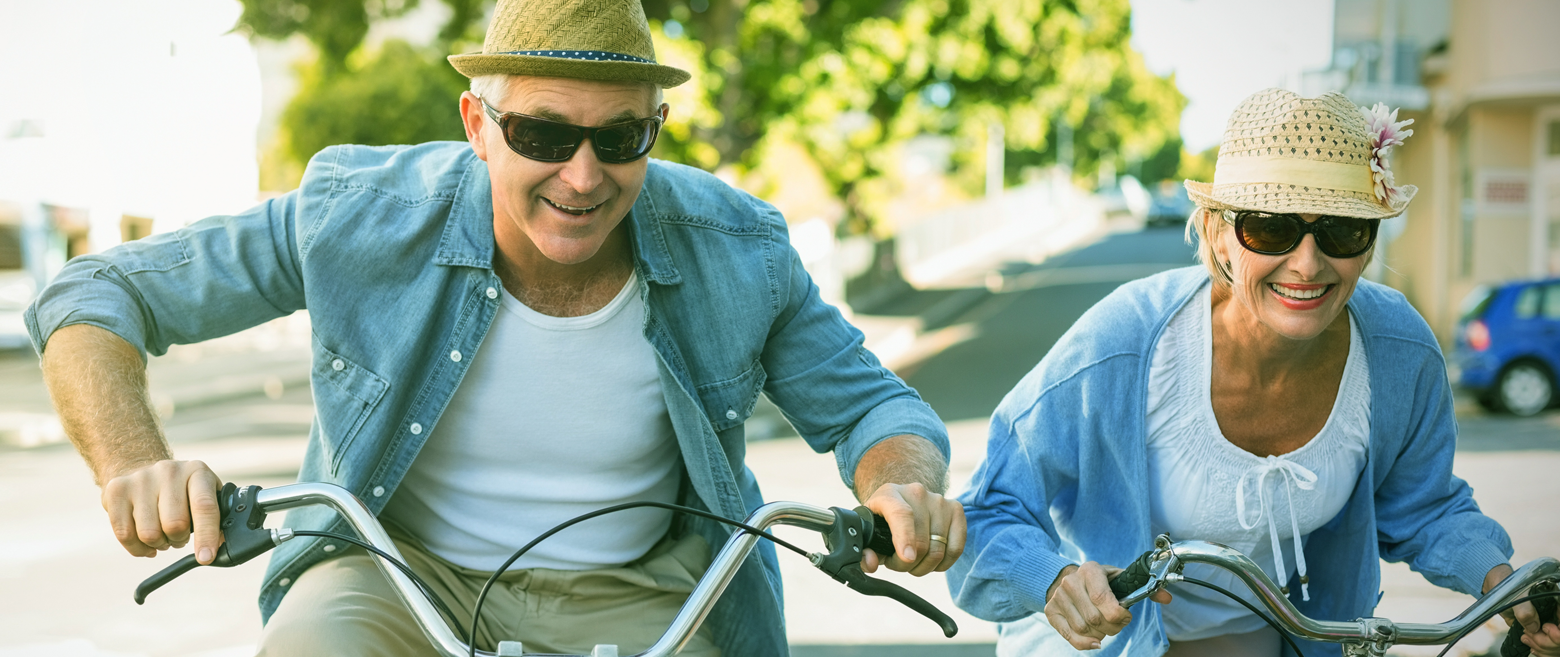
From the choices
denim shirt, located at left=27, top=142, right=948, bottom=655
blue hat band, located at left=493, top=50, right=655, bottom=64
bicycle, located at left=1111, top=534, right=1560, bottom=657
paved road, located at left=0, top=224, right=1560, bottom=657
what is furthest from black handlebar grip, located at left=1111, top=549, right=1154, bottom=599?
paved road, located at left=0, top=224, right=1560, bottom=657

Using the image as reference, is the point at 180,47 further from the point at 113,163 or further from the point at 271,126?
the point at 271,126

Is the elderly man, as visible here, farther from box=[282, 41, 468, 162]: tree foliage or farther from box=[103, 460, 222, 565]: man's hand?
box=[282, 41, 468, 162]: tree foliage

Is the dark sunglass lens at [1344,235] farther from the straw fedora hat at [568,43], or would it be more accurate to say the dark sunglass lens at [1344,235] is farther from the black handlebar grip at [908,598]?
the straw fedora hat at [568,43]

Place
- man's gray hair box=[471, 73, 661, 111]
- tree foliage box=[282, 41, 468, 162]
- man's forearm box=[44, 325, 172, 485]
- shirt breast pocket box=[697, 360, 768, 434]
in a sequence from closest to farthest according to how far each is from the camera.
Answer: man's forearm box=[44, 325, 172, 485], man's gray hair box=[471, 73, 661, 111], shirt breast pocket box=[697, 360, 768, 434], tree foliage box=[282, 41, 468, 162]

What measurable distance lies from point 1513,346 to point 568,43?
13062mm

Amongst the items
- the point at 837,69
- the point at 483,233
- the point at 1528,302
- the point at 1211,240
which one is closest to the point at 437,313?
the point at 483,233

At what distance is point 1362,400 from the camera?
2.76 m

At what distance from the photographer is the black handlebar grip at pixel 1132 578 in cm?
217

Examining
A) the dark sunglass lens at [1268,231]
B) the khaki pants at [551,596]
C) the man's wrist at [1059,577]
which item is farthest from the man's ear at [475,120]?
the dark sunglass lens at [1268,231]

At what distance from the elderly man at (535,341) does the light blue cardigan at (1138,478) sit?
0.19 meters

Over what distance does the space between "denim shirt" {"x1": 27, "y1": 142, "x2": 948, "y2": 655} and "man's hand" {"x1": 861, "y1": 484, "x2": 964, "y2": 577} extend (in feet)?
1.05

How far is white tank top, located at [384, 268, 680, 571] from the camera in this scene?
264 cm

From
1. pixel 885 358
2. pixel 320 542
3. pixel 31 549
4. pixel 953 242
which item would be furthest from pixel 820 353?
pixel 953 242

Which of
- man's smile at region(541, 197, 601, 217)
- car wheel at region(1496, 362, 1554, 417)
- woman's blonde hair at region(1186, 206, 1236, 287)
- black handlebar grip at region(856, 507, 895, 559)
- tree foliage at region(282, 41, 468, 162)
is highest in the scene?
man's smile at region(541, 197, 601, 217)
